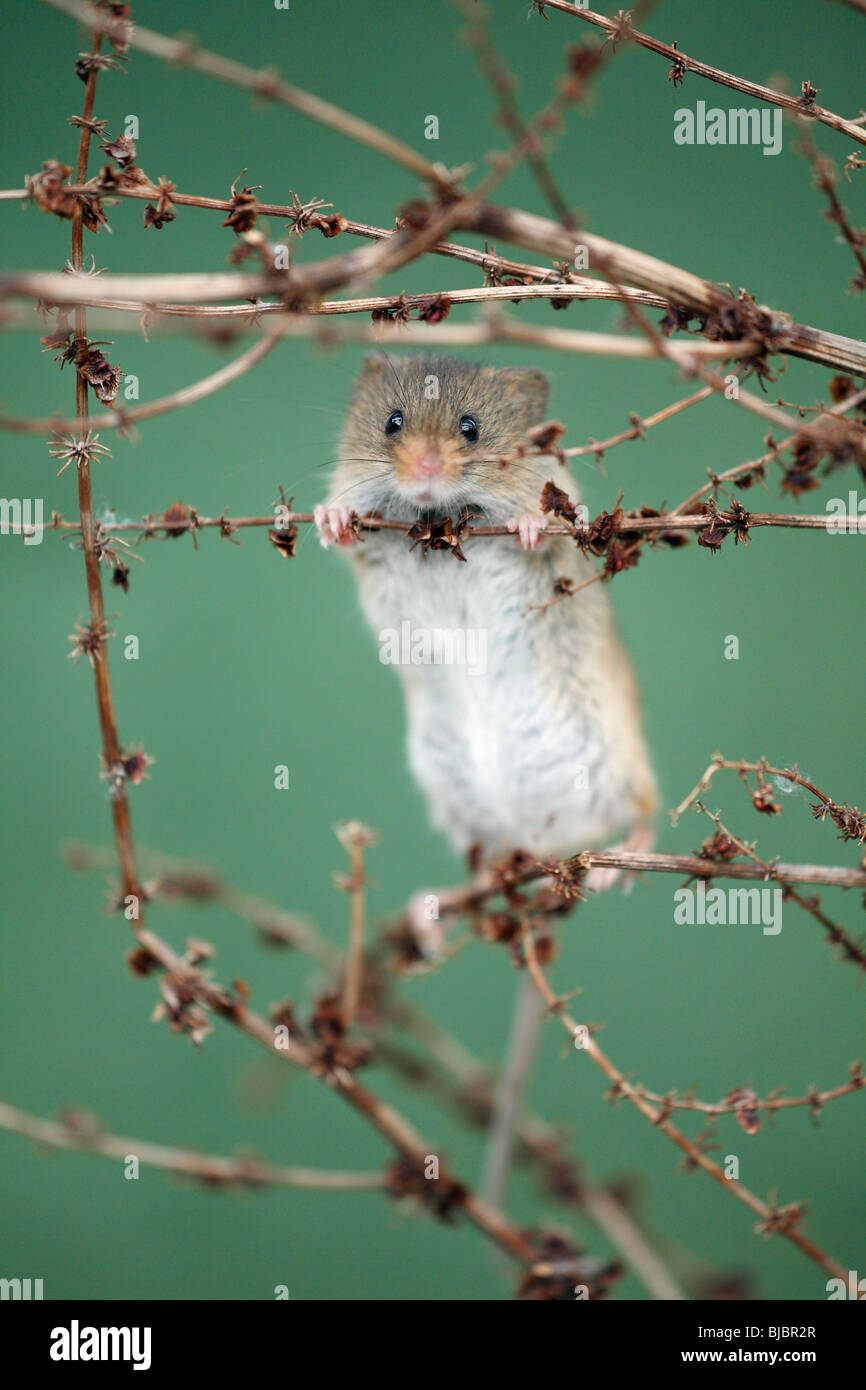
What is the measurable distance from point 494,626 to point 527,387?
0.38 metres

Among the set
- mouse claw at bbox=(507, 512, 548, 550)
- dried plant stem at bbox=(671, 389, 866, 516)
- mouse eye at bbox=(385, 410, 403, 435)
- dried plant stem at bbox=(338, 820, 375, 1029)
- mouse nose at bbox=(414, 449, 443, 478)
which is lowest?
dried plant stem at bbox=(338, 820, 375, 1029)

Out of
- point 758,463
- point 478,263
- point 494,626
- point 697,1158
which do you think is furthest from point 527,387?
point 697,1158

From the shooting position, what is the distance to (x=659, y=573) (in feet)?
7.47

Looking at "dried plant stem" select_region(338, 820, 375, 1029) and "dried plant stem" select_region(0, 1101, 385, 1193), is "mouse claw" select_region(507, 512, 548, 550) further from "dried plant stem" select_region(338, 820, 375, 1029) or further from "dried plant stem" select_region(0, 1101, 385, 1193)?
"dried plant stem" select_region(0, 1101, 385, 1193)

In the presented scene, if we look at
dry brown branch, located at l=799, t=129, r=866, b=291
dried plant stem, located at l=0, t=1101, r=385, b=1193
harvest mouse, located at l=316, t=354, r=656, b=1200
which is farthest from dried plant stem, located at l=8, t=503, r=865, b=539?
dried plant stem, located at l=0, t=1101, r=385, b=1193

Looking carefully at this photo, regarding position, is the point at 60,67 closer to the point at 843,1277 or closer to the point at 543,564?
the point at 543,564

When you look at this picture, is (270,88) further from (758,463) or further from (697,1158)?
(697,1158)

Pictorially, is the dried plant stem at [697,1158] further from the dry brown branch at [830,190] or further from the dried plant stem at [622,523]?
the dry brown branch at [830,190]

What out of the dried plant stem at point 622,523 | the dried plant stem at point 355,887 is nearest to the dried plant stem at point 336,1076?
the dried plant stem at point 355,887

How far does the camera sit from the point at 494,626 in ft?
5.52

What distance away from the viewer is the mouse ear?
5.18 ft

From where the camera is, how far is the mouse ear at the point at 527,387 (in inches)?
62.2
